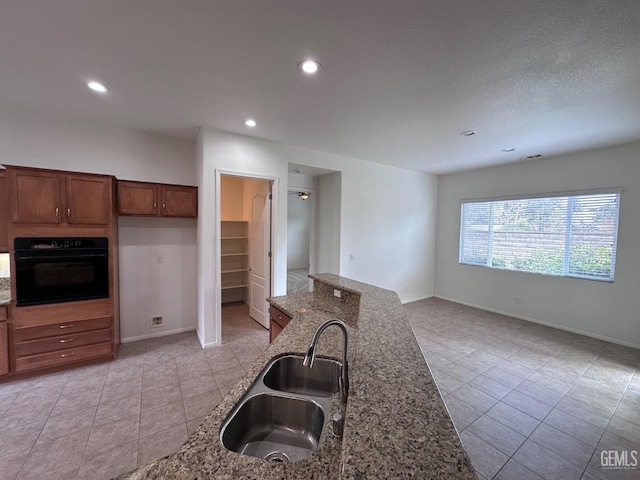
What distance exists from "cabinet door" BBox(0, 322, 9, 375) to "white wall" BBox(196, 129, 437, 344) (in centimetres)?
175

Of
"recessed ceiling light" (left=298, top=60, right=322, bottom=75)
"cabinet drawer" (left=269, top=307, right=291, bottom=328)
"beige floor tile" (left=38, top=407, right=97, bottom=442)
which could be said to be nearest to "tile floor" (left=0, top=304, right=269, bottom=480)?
"beige floor tile" (left=38, top=407, right=97, bottom=442)

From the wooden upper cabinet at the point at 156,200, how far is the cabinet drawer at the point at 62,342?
1423 mm

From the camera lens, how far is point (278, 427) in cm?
122

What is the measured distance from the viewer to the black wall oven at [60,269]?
2607 millimetres

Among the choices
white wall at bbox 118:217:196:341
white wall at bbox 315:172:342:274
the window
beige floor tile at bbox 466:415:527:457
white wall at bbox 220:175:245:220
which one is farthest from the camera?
white wall at bbox 220:175:245:220

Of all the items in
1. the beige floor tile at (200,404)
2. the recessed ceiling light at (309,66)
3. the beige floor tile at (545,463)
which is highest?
the recessed ceiling light at (309,66)

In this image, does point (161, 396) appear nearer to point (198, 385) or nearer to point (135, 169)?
point (198, 385)

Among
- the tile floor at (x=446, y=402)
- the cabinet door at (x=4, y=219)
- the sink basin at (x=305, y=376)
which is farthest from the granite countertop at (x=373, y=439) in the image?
the cabinet door at (x=4, y=219)

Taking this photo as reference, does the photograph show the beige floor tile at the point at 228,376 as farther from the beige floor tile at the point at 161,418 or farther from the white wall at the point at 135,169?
the white wall at the point at 135,169

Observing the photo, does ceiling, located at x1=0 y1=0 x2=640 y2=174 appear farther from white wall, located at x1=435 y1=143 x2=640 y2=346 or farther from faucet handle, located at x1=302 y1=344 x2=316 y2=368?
faucet handle, located at x1=302 y1=344 x2=316 y2=368

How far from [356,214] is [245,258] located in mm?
2541

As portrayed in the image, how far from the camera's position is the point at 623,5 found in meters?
1.43

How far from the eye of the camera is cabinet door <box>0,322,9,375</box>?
2555mm

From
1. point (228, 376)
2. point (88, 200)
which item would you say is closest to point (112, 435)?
point (228, 376)
